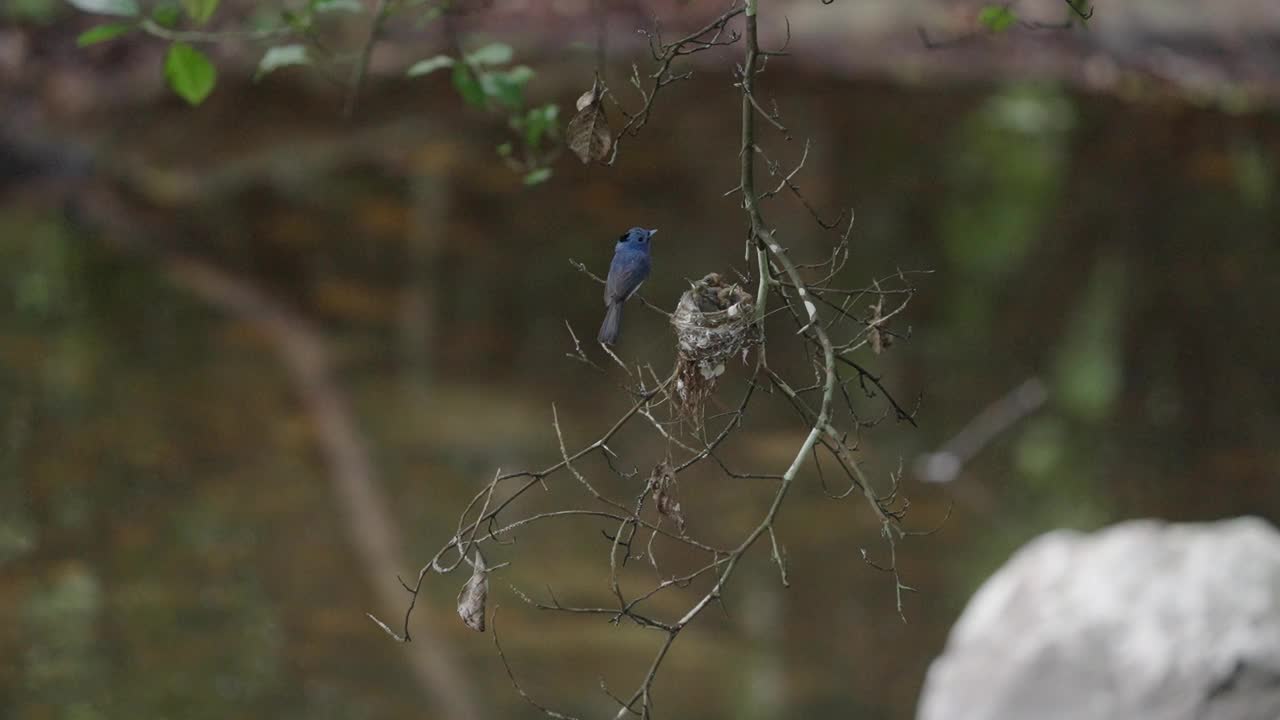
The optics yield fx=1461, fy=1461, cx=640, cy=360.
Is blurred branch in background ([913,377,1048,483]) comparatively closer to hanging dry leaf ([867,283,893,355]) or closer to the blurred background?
the blurred background

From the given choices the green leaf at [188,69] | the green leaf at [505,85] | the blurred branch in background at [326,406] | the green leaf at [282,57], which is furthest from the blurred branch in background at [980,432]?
the green leaf at [188,69]

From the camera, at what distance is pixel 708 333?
51.1 inches

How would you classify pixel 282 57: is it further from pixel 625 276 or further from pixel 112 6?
Answer: pixel 625 276

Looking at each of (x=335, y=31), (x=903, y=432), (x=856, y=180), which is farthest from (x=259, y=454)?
(x=335, y=31)

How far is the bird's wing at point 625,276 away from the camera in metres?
1.65

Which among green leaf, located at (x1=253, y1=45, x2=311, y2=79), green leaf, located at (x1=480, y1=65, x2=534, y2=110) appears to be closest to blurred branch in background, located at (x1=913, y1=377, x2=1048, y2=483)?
green leaf, located at (x1=480, y1=65, x2=534, y2=110)

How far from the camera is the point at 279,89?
7742 mm

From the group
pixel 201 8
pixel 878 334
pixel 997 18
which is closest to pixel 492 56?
pixel 201 8

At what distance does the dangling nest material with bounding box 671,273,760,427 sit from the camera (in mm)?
1284

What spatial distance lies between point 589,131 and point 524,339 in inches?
162

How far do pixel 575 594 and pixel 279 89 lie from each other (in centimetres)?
453

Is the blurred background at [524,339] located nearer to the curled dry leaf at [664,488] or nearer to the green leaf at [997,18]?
the green leaf at [997,18]

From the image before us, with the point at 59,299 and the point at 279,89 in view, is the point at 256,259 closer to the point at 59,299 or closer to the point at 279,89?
the point at 59,299

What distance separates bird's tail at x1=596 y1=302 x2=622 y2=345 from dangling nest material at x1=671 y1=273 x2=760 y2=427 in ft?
0.52
